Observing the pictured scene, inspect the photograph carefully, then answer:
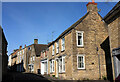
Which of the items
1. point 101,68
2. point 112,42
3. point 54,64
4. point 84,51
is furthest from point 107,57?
point 54,64

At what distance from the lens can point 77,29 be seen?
65.3ft

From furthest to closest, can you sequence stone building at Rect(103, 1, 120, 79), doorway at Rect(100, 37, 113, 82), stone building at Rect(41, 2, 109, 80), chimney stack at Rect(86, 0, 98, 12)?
chimney stack at Rect(86, 0, 98, 12), doorway at Rect(100, 37, 113, 82), stone building at Rect(41, 2, 109, 80), stone building at Rect(103, 1, 120, 79)

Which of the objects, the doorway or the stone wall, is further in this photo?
the doorway

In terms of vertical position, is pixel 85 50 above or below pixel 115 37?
below

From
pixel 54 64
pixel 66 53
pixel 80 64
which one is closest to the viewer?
pixel 80 64

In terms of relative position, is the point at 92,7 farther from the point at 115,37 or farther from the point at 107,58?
the point at 115,37

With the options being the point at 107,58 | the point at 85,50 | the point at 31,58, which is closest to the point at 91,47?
the point at 85,50

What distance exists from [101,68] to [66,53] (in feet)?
16.8

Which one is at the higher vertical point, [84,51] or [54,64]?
[84,51]

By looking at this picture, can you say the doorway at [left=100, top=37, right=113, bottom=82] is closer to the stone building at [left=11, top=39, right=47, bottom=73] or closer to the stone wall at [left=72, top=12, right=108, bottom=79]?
the stone wall at [left=72, top=12, right=108, bottom=79]

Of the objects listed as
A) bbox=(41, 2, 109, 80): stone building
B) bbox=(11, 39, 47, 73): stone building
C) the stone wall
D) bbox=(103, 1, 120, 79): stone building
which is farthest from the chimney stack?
bbox=(11, 39, 47, 73): stone building

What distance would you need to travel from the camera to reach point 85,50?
64.8ft

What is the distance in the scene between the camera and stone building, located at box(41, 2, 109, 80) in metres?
19.0

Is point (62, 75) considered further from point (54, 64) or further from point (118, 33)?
point (118, 33)
